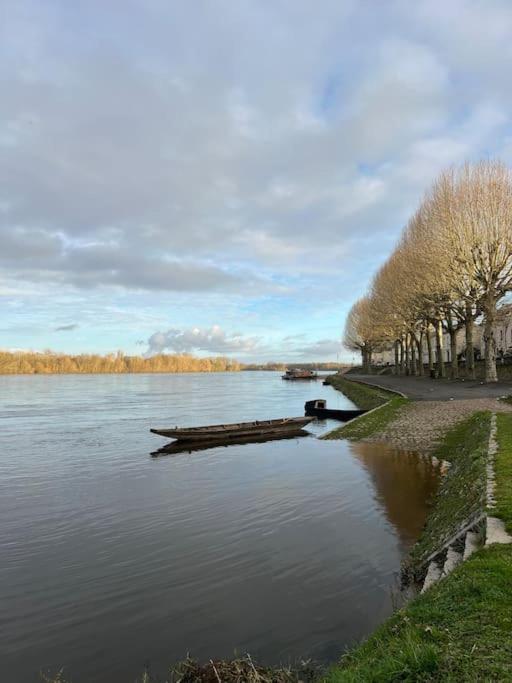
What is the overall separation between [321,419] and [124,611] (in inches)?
1223

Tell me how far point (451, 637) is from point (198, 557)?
21.0ft

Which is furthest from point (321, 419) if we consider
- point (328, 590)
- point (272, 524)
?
point (328, 590)

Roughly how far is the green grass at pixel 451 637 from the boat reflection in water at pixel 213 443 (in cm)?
1921

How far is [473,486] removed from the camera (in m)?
10.1

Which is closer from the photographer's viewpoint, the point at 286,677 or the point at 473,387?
the point at 286,677

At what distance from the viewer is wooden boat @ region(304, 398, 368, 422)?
36.3 meters

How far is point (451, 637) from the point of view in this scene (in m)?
4.50

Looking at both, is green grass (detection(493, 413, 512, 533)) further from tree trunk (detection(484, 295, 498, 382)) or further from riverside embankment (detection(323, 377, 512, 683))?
tree trunk (detection(484, 295, 498, 382))

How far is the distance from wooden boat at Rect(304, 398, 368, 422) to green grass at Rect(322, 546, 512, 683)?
1203 inches

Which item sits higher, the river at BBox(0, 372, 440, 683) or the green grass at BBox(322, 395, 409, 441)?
the green grass at BBox(322, 395, 409, 441)

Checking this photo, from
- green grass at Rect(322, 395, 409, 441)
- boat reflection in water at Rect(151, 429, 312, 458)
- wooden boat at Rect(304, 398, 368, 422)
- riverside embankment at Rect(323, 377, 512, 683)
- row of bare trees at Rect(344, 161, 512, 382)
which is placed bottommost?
boat reflection in water at Rect(151, 429, 312, 458)

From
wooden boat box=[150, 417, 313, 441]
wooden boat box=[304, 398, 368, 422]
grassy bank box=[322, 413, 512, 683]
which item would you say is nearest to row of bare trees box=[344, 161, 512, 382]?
wooden boat box=[304, 398, 368, 422]

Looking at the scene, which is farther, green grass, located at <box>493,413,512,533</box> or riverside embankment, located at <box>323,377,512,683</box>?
green grass, located at <box>493,413,512,533</box>

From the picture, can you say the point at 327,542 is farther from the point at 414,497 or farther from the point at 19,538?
the point at 19,538
